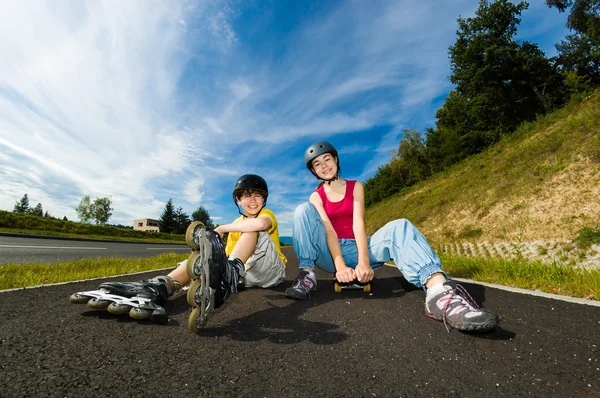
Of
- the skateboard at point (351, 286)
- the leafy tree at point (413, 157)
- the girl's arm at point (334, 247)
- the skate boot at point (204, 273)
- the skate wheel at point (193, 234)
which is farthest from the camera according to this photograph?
the leafy tree at point (413, 157)

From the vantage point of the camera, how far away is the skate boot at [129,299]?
1835 millimetres

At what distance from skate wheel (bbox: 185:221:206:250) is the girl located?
1.15m

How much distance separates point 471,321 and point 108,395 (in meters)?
1.88

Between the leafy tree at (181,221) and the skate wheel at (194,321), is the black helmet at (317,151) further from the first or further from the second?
the leafy tree at (181,221)

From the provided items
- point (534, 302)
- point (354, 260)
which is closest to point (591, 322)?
point (534, 302)

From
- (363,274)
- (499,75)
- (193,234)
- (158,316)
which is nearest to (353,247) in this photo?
(363,274)

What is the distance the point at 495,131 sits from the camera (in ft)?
76.2

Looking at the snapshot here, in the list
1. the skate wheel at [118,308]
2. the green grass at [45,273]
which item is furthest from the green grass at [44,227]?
the skate wheel at [118,308]

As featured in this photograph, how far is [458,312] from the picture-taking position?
167cm

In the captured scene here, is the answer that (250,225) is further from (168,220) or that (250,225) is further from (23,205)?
(23,205)

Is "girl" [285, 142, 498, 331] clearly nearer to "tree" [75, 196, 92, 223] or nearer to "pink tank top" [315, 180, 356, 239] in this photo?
"pink tank top" [315, 180, 356, 239]

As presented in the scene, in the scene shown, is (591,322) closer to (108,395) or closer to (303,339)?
(303,339)

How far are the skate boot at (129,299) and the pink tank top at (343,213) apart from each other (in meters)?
1.89

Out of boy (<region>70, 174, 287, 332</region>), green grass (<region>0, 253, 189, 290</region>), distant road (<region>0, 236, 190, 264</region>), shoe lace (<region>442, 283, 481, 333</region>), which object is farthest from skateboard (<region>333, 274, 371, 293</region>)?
distant road (<region>0, 236, 190, 264</region>)
